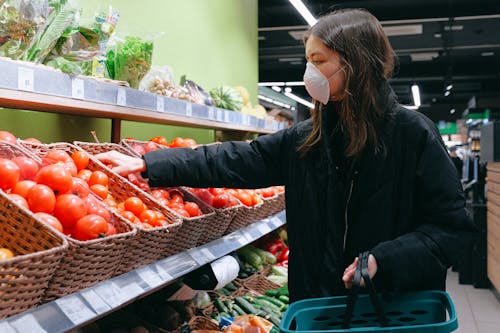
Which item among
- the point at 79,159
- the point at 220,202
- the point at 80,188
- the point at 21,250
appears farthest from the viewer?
the point at 220,202

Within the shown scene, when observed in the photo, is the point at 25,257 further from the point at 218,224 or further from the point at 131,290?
the point at 218,224

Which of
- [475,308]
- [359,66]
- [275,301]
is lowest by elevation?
[475,308]

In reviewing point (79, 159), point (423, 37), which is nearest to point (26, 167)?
point (79, 159)

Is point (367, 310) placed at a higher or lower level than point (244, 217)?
lower

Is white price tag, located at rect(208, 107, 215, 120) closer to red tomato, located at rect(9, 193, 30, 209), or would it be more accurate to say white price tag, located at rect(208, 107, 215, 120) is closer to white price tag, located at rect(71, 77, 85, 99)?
white price tag, located at rect(71, 77, 85, 99)

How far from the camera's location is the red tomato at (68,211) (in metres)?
1.50

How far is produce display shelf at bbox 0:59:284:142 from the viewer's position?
1469 mm

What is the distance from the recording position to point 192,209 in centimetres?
220

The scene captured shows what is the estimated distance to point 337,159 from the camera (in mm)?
1916

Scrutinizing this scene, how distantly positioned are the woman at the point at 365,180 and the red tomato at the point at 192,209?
44 cm

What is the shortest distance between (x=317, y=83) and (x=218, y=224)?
84 centimetres

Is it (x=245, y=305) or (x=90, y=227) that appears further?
(x=245, y=305)

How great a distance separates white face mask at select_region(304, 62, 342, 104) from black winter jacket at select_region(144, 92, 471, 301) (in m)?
0.19

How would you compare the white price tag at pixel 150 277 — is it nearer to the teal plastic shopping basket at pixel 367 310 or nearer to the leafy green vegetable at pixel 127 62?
the teal plastic shopping basket at pixel 367 310
